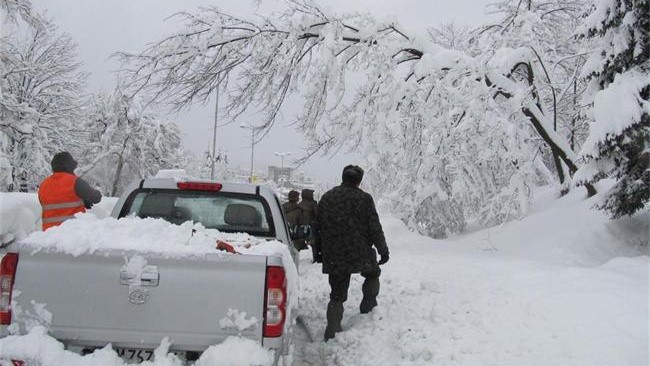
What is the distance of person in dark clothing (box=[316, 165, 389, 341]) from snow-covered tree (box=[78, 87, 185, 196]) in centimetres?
3650

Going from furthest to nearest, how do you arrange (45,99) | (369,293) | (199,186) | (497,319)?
(45,99) < (369,293) < (497,319) < (199,186)

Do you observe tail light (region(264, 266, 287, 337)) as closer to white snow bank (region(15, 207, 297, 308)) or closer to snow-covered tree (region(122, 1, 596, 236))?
white snow bank (region(15, 207, 297, 308))

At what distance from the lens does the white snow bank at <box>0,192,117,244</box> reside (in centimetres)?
1144

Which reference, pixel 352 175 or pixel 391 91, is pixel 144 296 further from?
pixel 391 91

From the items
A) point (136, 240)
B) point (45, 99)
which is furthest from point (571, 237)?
point (45, 99)

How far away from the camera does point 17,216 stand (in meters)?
11.8

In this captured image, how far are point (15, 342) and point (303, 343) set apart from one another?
319 centimetres

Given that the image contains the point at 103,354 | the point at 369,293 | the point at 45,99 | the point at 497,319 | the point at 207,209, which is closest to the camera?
the point at 103,354

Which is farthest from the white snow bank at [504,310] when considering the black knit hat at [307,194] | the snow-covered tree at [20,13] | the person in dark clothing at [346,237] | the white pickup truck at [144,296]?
the snow-covered tree at [20,13]

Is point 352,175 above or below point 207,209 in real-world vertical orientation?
above

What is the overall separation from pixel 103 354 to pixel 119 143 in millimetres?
41755

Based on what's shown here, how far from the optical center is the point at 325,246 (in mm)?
5633

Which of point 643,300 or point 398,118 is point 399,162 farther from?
point 643,300

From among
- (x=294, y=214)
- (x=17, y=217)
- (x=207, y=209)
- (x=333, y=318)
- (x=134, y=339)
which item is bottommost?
(x=17, y=217)
